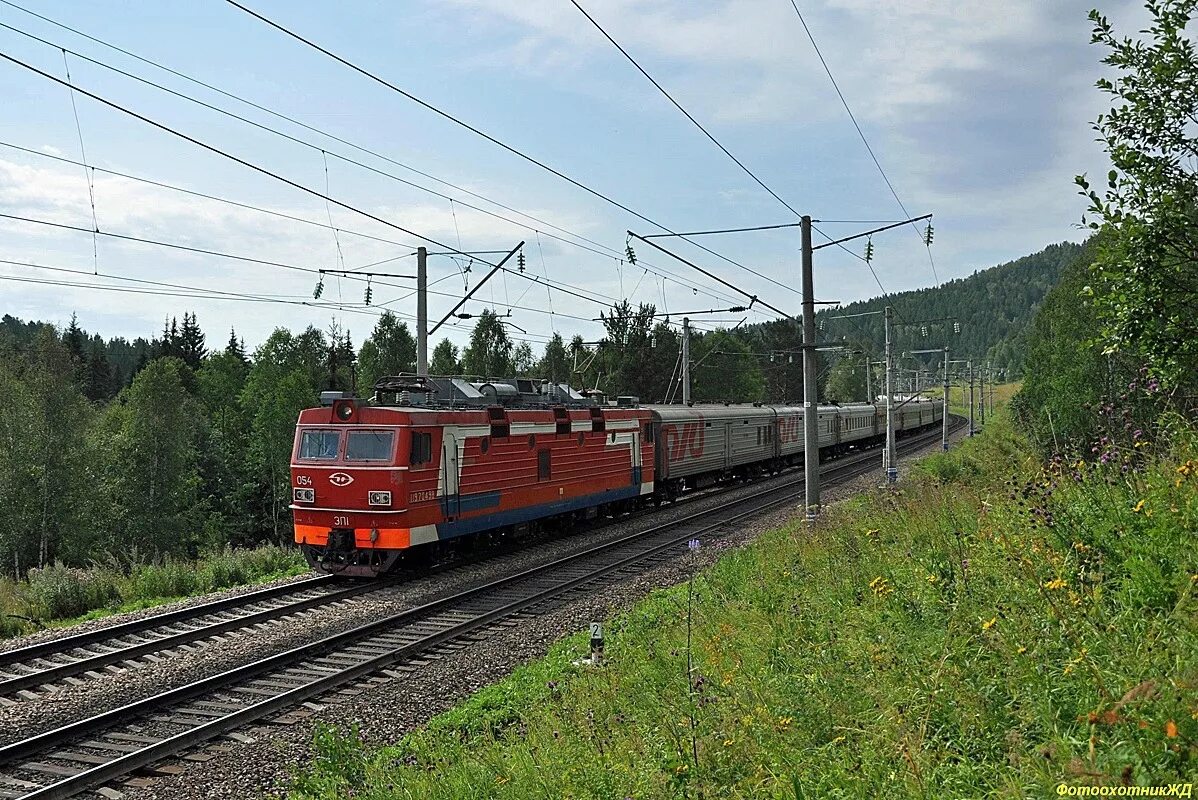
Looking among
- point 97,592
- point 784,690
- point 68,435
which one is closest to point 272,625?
point 97,592

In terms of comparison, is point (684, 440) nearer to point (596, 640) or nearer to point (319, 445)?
point (319, 445)

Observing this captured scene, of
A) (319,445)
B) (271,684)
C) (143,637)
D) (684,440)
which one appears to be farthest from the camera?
(684,440)

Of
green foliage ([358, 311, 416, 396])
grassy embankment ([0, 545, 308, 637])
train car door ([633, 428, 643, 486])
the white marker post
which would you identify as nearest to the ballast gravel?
the white marker post

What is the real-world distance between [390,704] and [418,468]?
249 inches

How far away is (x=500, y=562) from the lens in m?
17.0

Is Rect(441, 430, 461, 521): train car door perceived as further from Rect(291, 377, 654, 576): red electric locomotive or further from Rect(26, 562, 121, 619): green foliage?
Rect(26, 562, 121, 619): green foliage

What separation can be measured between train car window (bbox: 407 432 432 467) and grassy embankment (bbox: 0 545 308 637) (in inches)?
148

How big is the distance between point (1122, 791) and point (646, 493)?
21691 millimetres

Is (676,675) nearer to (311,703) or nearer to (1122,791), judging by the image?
(311,703)

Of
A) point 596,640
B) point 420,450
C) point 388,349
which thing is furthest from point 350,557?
point 388,349

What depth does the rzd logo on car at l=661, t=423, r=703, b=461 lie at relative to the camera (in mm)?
26547

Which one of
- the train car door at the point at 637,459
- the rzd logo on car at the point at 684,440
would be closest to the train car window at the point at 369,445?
the train car door at the point at 637,459

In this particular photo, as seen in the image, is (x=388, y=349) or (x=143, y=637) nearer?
(x=143, y=637)

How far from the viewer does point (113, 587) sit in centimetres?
1477
